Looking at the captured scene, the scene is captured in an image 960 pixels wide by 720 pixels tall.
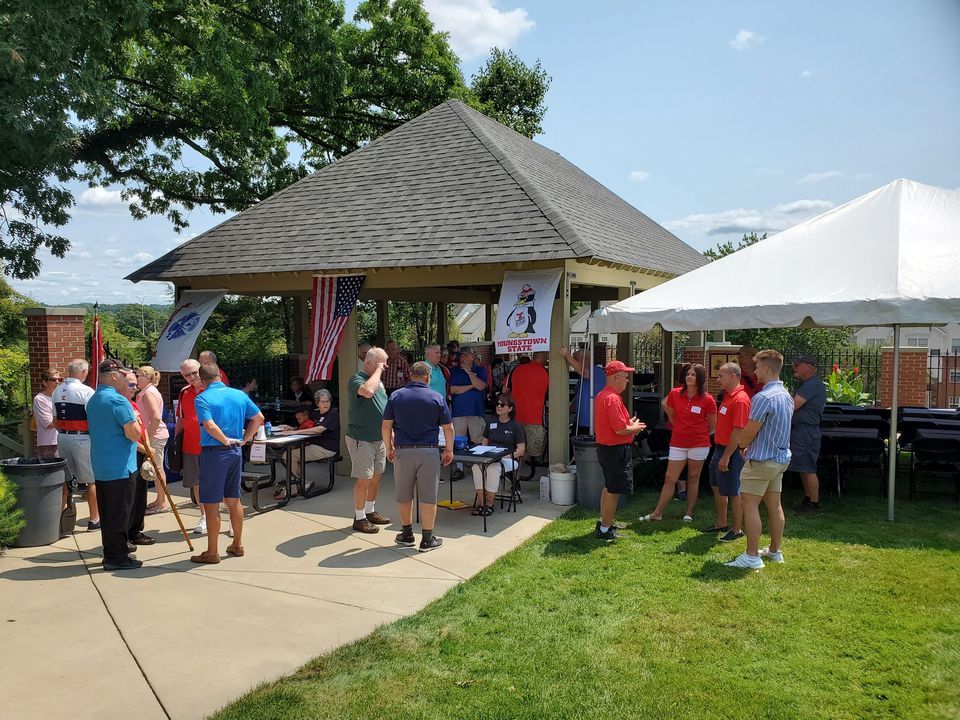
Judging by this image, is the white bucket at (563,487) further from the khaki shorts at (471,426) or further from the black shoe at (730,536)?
the black shoe at (730,536)

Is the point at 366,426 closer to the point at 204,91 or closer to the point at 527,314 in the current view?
the point at 527,314

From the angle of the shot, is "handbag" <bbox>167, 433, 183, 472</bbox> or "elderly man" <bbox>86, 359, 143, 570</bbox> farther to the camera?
"handbag" <bbox>167, 433, 183, 472</bbox>

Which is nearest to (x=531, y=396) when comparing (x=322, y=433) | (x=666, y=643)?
(x=322, y=433)

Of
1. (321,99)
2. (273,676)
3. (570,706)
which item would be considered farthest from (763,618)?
(321,99)

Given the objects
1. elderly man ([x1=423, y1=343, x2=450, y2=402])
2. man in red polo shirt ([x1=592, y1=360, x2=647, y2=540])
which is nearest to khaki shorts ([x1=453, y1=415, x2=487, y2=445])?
elderly man ([x1=423, y1=343, x2=450, y2=402])

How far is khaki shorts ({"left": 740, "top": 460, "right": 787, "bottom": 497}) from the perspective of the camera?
19.9ft

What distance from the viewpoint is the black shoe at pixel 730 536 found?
7074 mm

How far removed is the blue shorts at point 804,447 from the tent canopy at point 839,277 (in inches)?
46.8

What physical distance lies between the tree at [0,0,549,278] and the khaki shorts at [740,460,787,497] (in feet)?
33.2

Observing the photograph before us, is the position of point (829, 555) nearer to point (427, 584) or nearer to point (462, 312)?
point (427, 584)

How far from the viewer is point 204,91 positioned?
53.8 ft

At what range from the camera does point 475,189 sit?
1099 cm

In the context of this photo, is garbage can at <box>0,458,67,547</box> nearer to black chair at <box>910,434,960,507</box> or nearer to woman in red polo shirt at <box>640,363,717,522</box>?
woman in red polo shirt at <box>640,363,717,522</box>

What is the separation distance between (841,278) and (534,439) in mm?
4273
